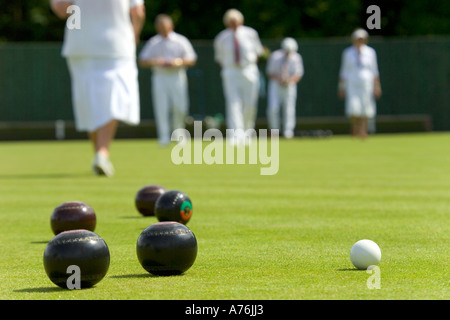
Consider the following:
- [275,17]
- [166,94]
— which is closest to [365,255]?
[166,94]

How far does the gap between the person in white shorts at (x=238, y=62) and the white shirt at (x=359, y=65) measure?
3298mm

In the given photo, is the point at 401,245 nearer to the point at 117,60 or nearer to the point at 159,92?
the point at 117,60

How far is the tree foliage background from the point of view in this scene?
35.5 metres

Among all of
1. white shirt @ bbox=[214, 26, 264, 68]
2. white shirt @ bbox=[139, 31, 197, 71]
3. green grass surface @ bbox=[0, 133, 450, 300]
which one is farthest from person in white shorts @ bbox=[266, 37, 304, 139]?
green grass surface @ bbox=[0, 133, 450, 300]

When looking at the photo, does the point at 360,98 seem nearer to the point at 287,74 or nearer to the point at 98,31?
the point at 287,74

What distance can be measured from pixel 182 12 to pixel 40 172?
2453cm

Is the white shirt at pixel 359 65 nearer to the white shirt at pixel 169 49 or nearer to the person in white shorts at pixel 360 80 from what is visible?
the person in white shorts at pixel 360 80

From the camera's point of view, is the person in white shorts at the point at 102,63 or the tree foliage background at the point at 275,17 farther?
the tree foliage background at the point at 275,17

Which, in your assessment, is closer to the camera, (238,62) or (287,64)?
(238,62)

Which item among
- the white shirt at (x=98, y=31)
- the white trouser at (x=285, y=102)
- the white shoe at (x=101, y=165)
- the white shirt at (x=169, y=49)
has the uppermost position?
the white shirt at (x=98, y=31)

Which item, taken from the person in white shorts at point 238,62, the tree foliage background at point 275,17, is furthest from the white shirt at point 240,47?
the tree foliage background at point 275,17

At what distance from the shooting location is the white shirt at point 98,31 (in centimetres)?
1157

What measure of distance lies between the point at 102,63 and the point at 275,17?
24455 mm

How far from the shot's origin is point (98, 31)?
1159 centimetres
